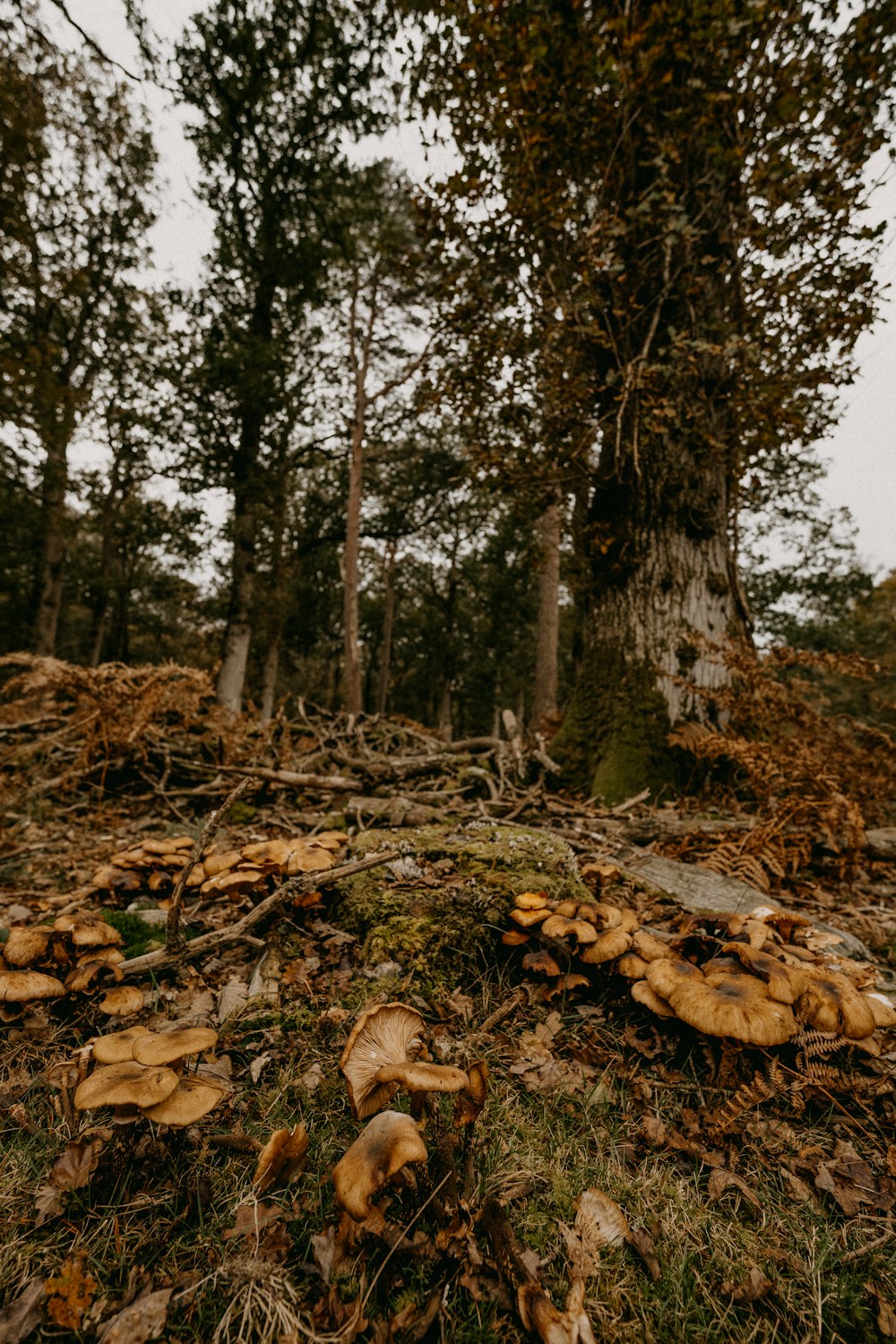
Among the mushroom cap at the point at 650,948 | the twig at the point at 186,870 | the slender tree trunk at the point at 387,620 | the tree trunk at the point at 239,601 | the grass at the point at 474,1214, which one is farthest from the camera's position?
the slender tree trunk at the point at 387,620

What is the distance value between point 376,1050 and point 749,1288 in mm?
978

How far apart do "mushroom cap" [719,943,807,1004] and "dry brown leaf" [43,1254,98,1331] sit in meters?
1.84

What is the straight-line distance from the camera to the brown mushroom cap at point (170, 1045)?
1.36 meters

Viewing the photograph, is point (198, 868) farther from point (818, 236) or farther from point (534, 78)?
point (818, 236)

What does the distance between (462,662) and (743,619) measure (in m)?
27.7

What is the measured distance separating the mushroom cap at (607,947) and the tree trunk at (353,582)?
10105 millimetres

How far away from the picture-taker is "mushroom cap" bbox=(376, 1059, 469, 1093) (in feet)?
4.17

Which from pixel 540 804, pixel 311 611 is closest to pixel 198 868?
pixel 540 804

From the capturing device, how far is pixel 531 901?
2.30m

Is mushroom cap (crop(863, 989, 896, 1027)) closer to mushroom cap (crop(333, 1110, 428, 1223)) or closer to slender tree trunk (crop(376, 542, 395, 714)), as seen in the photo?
mushroom cap (crop(333, 1110, 428, 1223))

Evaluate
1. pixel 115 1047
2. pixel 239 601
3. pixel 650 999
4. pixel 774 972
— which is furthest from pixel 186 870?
pixel 239 601

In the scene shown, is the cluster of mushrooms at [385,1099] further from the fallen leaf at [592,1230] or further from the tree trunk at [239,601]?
the tree trunk at [239,601]

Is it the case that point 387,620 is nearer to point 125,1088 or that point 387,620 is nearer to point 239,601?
point 239,601

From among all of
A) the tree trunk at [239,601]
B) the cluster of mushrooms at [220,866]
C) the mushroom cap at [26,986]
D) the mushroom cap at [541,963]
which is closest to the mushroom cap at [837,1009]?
the mushroom cap at [541,963]
